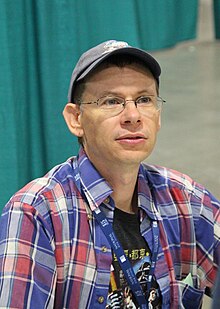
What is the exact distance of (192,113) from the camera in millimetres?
5625

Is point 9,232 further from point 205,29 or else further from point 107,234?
point 205,29

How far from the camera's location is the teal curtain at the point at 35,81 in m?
2.88

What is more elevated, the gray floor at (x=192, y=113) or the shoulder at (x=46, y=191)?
the shoulder at (x=46, y=191)

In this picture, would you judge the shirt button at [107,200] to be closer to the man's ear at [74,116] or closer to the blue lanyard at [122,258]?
the blue lanyard at [122,258]

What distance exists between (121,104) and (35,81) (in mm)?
1675

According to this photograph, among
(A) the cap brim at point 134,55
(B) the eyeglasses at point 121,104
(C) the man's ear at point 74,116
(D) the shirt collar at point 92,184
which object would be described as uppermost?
(A) the cap brim at point 134,55

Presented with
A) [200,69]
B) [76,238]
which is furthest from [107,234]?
[200,69]

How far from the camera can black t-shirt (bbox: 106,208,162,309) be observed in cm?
141

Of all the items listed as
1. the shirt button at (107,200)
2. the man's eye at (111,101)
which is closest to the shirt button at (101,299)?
the shirt button at (107,200)

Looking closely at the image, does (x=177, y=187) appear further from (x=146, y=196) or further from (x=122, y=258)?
(x=122, y=258)

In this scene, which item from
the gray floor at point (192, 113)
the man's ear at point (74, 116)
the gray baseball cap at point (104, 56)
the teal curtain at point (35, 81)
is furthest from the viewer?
the gray floor at point (192, 113)

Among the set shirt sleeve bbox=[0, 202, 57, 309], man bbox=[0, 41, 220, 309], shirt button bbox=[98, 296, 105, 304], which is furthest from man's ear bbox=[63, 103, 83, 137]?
shirt button bbox=[98, 296, 105, 304]

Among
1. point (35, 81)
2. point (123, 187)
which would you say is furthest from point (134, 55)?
point (35, 81)

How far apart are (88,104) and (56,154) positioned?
1.72 metres
